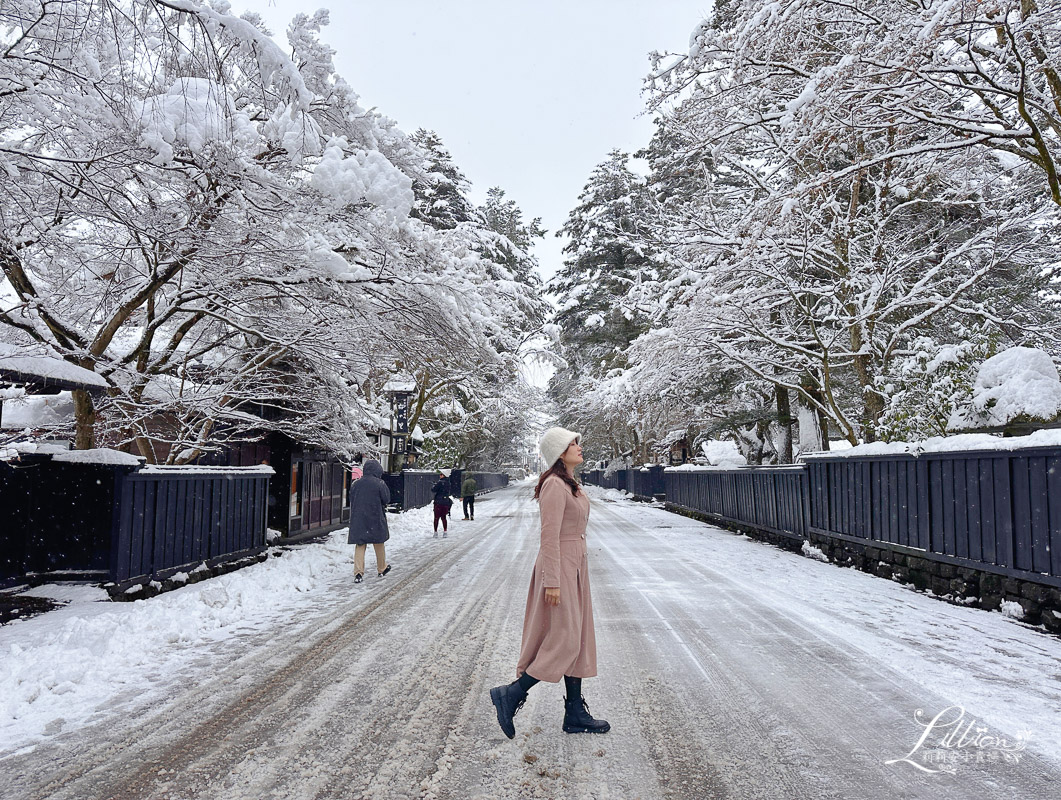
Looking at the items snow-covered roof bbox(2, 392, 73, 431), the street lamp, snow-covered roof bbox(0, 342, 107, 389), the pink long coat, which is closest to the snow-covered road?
the pink long coat

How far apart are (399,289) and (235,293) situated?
2.31 meters

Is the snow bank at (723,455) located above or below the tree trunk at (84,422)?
below

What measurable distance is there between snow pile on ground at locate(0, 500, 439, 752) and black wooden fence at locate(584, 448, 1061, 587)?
7.80m

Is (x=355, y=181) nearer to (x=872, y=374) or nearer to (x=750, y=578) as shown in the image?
(x=750, y=578)

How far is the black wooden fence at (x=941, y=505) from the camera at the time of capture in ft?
20.6

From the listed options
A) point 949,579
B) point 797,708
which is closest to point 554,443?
point 797,708

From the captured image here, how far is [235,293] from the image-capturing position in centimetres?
859

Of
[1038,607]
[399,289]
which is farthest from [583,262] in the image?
[1038,607]

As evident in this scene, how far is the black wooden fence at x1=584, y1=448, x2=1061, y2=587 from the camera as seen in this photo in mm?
6285

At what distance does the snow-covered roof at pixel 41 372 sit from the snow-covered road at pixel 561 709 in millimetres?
2382

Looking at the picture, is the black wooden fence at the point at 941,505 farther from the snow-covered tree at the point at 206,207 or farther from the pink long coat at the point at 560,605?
the snow-covered tree at the point at 206,207

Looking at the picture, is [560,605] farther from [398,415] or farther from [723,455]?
[398,415]

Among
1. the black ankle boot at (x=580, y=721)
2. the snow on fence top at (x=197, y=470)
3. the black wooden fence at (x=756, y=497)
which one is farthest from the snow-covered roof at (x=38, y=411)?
the black wooden fence at (x=756, y=497)

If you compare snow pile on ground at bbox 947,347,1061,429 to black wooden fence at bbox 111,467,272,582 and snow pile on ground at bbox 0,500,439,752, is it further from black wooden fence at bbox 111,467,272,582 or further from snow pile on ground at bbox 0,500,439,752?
black wooden fence at bbox 111,467,272,582
